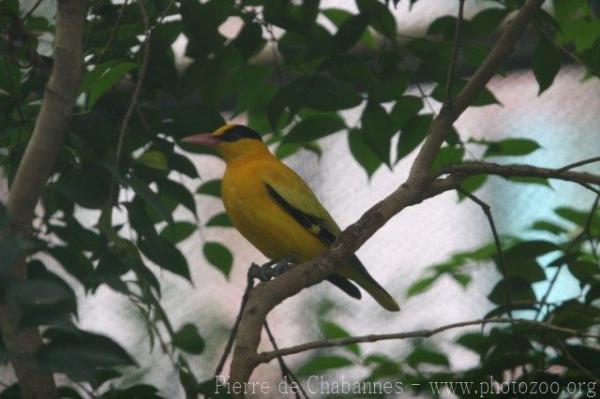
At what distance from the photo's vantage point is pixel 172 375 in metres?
3.76

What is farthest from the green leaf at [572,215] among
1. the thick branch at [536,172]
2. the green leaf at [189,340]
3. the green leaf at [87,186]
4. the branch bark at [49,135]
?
the branch bark at [49,135]

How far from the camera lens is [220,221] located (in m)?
3.42

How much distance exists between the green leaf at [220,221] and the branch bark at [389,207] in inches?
42.4

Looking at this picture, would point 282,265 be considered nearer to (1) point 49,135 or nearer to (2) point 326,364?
(2) point 326,364

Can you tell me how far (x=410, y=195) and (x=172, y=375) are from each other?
66.6 inches

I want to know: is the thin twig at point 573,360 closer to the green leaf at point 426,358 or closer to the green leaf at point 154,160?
the green leaf at point 426,358

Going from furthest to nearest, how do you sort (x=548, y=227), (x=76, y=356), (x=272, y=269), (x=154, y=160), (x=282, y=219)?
(x=282, y=219)
(x=272, y=269)
(x=548, y=227)
(x=154, y=160)
(x=76, y=356)

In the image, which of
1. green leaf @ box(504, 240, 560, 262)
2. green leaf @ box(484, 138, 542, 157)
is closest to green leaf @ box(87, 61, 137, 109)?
green leaf @ box(504, 240, 560, 262)

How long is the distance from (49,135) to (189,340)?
64 cm

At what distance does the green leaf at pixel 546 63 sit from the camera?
262cm

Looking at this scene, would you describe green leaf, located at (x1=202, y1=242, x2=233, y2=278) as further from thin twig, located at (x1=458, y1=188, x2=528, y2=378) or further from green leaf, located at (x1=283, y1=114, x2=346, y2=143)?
thin twig, located at (x1=458, y1=188, x2=528, y2=378)

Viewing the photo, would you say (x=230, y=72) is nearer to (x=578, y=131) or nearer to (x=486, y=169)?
(x=486, y=169)

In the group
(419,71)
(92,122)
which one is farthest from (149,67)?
→ (419,71)

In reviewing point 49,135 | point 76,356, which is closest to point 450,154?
point 49,135
